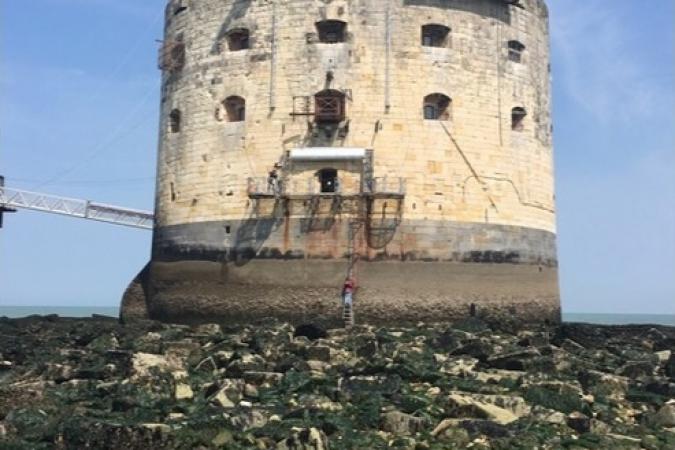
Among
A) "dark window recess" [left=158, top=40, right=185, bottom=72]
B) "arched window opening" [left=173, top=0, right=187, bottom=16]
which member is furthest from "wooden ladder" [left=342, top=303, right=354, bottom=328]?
"arched window opening" [left=173, top=0, right=187, bottom=16]

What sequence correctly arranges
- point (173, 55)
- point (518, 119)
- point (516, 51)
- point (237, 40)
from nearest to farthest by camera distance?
point (237, 40)
point (518, 119)
point (516, 51)
point (173, 55)

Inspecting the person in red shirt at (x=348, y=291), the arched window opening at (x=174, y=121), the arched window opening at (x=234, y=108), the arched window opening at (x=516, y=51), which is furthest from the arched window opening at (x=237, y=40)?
the arched window opening at (x=516, y=51)

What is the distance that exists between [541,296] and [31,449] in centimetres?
1650

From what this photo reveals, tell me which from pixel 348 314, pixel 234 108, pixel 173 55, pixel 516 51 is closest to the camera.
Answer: pixel 348 314

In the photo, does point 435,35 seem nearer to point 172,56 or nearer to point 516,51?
point 516,51

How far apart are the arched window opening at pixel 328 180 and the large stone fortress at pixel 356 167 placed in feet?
0.17

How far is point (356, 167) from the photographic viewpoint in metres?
20.3

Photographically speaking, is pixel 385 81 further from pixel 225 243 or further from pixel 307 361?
pixel 307 361

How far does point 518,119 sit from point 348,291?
7.32m

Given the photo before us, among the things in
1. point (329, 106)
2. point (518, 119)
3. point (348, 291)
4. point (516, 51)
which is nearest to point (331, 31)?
point (329, 106)

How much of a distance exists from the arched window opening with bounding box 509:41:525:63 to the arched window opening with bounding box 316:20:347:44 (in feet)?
16.2

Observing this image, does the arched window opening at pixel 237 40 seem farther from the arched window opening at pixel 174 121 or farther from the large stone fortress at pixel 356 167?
the arched window opening at pixel 174 121

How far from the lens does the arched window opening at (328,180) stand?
20.5 m

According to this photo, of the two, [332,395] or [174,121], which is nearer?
[332,395]
